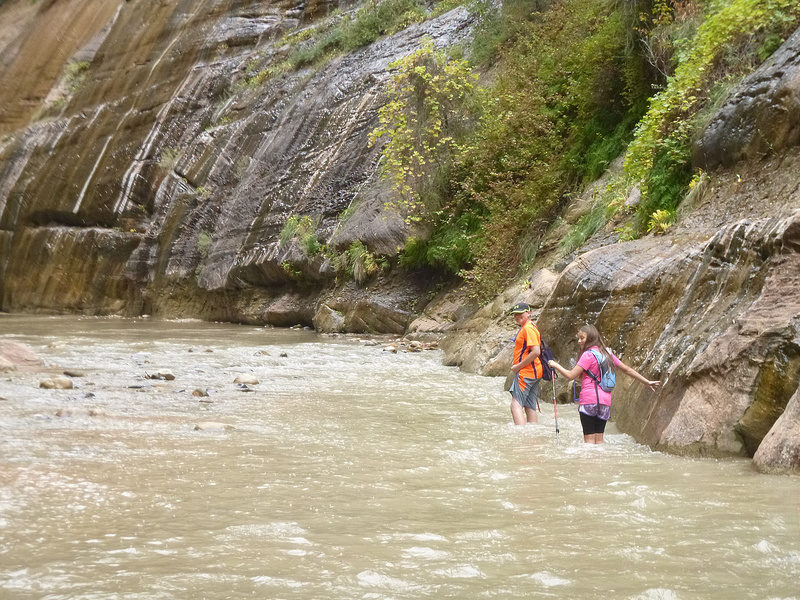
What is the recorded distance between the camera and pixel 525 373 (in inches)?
311

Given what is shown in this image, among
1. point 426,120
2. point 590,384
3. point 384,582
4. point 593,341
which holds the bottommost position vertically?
point 384,582

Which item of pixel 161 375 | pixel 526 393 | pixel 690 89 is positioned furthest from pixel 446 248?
pixel 526 393

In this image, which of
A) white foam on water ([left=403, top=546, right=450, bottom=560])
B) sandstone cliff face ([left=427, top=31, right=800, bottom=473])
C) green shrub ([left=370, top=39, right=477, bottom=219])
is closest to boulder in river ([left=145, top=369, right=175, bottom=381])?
sandstone cliff face ([left=427, top=31, right=800, bottom=473])

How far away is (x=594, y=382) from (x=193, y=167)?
2126 centimetres

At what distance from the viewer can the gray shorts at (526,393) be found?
7740 mm

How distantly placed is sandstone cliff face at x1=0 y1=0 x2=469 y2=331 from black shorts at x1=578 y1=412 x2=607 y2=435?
10.4 meters

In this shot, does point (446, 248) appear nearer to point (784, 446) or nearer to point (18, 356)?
point (18, 356)

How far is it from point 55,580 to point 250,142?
22.6 m

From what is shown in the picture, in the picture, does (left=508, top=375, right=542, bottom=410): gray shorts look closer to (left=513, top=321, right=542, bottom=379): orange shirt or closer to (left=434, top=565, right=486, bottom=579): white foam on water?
(left=513, top=321, right=542, bottom=379): orange shirt

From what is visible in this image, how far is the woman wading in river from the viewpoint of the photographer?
6.61 m

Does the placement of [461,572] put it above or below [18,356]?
above

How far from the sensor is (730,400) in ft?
19.1

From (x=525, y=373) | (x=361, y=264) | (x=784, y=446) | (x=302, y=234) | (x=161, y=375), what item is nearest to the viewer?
(x=784, y=446)

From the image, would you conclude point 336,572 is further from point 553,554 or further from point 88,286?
point 88,286
